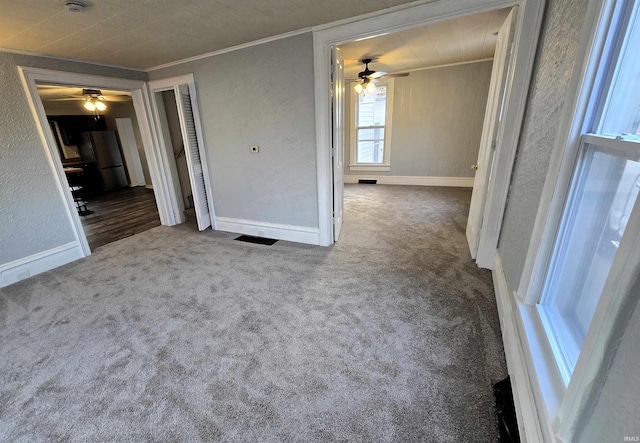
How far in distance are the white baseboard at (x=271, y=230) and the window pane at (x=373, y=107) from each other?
4079mm

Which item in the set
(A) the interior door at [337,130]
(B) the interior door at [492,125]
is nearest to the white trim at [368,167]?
(A) the interior door at [337,130]

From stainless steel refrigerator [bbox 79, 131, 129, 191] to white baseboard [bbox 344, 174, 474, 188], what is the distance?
6.25 m

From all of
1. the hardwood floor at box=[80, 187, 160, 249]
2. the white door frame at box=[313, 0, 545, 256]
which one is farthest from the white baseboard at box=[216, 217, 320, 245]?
the hardwood floor at box=[80, 187, 160, 249]

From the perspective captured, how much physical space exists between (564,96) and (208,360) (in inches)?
95.2

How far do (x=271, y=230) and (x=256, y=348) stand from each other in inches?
75.9

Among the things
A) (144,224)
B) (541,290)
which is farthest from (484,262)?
(144,224)

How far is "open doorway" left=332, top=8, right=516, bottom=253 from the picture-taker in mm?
3852

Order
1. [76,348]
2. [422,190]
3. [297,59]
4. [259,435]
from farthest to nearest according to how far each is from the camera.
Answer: [422,190]
[297,59]
[76,348]
[259,435]

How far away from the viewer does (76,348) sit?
178 centimetres

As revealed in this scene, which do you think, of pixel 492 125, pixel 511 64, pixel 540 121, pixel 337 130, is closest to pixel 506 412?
pixel 540 121

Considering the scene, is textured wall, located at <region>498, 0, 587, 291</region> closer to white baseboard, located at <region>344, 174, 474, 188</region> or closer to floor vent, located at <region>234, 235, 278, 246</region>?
floor vent, located at <region>234, 235, 278, 246</region>

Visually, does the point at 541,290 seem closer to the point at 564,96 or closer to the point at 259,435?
the point at 564,96

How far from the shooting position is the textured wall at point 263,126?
2.80 metres

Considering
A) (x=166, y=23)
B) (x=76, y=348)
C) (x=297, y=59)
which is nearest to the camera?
(x=76, y=348)
